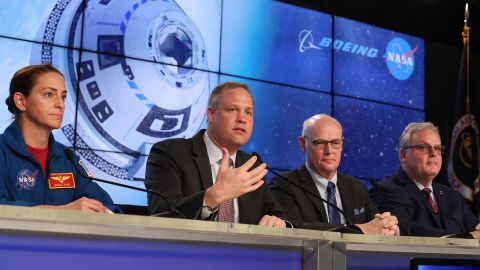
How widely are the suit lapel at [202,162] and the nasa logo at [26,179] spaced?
26.5 inches

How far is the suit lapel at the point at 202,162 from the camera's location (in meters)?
2.86

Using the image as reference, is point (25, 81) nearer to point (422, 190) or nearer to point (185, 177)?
point (185, 177)

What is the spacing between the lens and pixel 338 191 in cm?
339

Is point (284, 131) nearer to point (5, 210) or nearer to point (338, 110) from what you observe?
point (338, 110)

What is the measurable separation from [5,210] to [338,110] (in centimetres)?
544

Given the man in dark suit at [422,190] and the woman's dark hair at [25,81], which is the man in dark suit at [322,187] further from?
the woman's dark hair at [25,81]

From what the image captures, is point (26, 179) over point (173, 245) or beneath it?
over

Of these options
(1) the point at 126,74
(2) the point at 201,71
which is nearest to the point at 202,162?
(1) the point at 126,74

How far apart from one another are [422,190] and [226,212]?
1.37 meters

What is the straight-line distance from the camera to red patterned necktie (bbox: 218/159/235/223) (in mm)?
2795

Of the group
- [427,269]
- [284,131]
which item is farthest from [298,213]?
[284,131]

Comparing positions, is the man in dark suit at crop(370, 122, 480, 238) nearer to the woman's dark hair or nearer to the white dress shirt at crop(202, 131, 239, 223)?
the white dress shirt at crop(202, 131, 239, 223)

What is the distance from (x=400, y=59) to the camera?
7.20 metres

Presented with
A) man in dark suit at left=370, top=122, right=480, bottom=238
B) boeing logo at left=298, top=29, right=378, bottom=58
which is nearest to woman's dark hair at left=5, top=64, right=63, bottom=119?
man in dark suit at left=370, top=122, right=480, bottom=238
